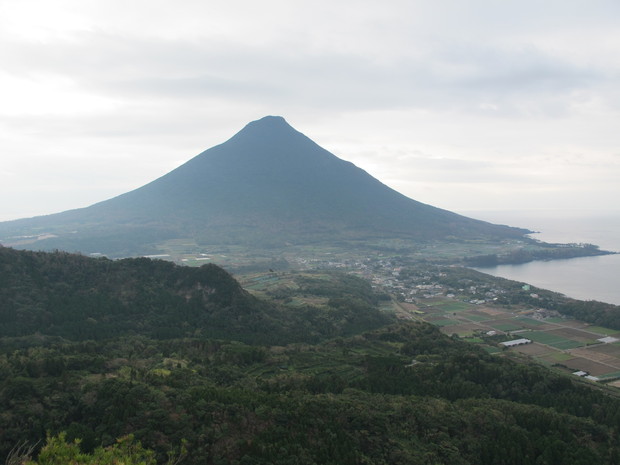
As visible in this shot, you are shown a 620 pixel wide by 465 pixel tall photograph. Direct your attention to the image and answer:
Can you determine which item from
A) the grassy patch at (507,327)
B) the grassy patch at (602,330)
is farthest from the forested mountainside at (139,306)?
the grassy patch at (602,330)

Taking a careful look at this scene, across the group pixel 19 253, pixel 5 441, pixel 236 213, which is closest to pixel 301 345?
pixel 5 441

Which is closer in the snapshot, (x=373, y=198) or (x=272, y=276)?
(x=272, y=276)


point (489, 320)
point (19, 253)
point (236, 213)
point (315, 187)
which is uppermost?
point (315, 187)

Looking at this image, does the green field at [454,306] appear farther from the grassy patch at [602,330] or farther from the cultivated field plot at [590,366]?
the cultivated field plot at [590,366]

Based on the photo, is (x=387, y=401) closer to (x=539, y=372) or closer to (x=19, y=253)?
(x=539, y=372)

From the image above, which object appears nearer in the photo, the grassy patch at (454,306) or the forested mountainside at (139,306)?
the forested mountainside at (139,306)

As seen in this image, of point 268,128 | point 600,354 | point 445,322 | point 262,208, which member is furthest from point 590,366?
point 268,128
